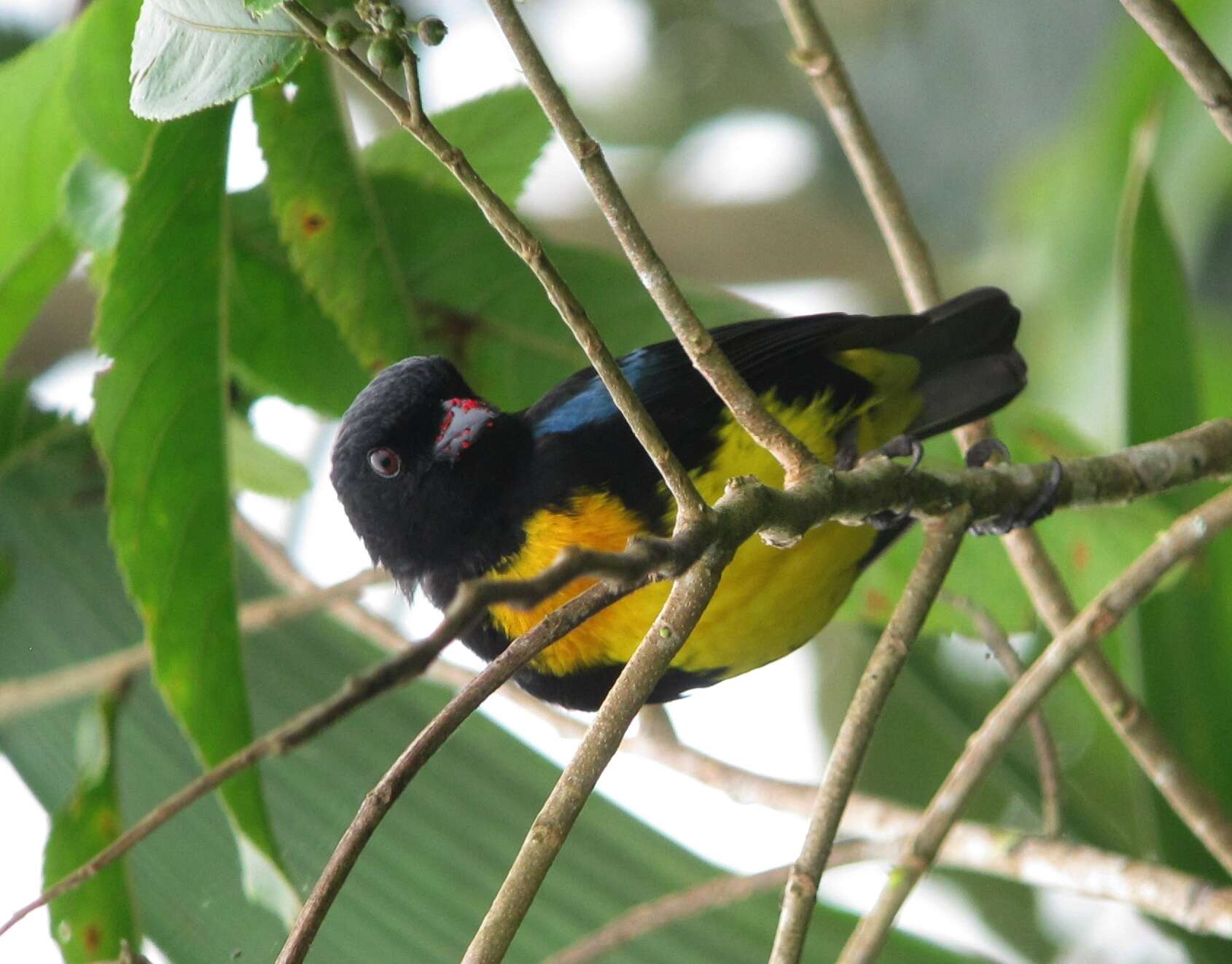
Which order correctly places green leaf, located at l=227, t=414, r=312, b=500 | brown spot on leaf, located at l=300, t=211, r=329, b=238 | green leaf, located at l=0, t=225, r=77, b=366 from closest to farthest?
brown spot on leaf, located at l=300, t=211, r=329, b=238, green leaf, located at l=0, t=225, r=77, b=366, green leaf, located at l=227, t=414, r=312, b=500

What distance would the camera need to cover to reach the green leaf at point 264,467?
2906 mm

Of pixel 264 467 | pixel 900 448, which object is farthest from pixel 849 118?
pixel 264 467

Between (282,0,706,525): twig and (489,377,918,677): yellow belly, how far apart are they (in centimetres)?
80

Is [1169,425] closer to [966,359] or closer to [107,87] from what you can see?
[966,359]

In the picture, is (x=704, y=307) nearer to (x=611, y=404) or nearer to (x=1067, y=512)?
(x=611, y=404)

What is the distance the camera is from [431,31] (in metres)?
1.23

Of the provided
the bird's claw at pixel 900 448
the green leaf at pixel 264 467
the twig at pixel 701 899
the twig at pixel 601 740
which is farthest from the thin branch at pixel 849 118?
the green leaf at pixel 264 467

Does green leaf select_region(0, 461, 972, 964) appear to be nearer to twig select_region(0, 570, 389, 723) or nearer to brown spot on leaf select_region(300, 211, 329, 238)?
twig select_region(0, 570, 389, 723)

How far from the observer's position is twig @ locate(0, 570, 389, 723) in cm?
258

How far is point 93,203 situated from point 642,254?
133 cm

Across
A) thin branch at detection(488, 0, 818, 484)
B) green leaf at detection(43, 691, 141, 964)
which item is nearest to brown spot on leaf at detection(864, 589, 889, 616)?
thin branch at detection(488, 0, 818, 484)

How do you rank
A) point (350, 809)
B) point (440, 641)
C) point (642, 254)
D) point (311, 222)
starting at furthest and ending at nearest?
point (350, 809), point (311, 222), point (642, 254), point (440, 641)

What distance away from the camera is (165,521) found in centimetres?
220

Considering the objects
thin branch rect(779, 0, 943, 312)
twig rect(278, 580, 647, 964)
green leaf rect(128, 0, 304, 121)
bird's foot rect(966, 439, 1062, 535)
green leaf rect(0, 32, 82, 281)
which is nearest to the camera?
twig rect(278, 580, 647, 964)
